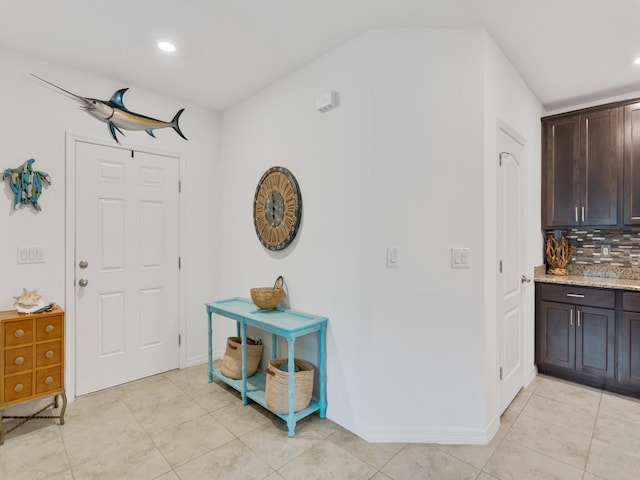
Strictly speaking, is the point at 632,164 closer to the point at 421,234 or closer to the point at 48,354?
the point at 421,234

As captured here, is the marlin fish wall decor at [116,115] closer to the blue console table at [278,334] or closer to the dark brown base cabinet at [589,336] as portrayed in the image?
the blue console table at [278,334]

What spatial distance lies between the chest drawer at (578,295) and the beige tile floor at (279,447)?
75cm

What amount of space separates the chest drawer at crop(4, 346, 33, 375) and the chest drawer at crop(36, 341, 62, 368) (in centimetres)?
4

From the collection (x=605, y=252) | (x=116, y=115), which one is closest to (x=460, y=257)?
(x=605, y=252)

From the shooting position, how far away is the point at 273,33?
223cm

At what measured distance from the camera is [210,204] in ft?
11.6

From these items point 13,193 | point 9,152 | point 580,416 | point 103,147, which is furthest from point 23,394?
point 580,416

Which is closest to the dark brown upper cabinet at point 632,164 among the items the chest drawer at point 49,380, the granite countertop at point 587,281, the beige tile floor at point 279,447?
the granite countertop at point 587,281

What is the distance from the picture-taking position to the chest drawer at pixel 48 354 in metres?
2.25

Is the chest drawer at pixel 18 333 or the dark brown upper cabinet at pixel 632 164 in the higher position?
the dark brown upper cabinet at pixel 632 164

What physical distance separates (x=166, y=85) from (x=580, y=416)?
13.4 ft

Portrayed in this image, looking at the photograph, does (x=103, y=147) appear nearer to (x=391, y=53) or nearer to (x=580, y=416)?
(x=391, y=53)

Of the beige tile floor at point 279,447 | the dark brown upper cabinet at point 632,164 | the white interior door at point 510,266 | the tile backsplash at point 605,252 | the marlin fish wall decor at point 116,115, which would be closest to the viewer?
the beige tile floor at point 279,447

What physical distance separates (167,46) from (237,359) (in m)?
2.38
